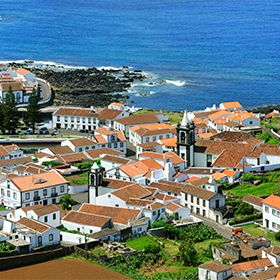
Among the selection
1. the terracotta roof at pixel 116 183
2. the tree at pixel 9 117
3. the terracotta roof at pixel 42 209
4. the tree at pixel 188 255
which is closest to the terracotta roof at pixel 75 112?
the tree at pixel 9 117

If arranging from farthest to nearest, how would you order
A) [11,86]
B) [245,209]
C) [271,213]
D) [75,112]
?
[11,86] < [75,112] < [245,209] < [271,213]

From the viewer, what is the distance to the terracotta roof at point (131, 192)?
4766cm

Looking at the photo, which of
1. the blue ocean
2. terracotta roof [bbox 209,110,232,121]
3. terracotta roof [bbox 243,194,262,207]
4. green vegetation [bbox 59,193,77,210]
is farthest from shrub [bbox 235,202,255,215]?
the blue ocean

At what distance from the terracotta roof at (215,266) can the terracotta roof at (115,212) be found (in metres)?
8.34

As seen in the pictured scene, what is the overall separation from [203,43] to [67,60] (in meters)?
29.6

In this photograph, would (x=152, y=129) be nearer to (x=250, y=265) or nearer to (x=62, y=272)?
(x=62, y=272)

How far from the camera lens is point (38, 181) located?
161 feet

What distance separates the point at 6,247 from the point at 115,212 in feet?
25.0

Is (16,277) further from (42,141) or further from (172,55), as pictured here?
(172,55)

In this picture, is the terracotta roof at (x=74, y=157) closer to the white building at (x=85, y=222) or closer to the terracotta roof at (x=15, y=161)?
the terracotta roof at (x=15, y=161)

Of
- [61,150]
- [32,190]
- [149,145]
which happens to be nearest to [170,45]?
[149,145]

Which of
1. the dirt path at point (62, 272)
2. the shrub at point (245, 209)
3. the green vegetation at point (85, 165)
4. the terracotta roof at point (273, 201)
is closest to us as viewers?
the dirt path at point (62, 272)

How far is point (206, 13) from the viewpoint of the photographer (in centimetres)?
18325

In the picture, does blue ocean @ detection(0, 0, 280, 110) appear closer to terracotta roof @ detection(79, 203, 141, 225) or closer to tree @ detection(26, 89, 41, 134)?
tree @ detection(26, 89, 41, 134)
